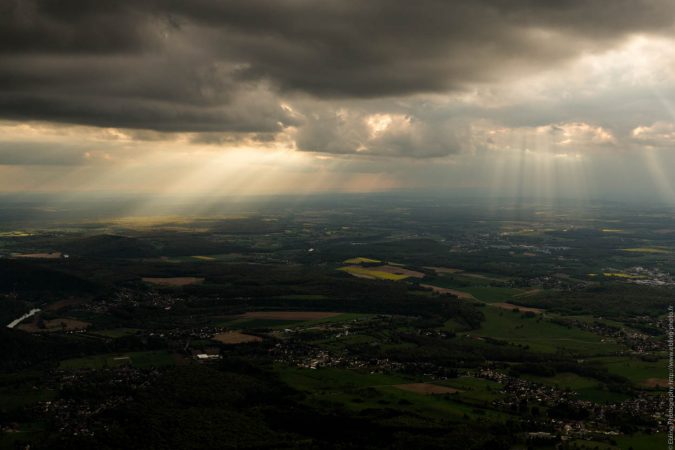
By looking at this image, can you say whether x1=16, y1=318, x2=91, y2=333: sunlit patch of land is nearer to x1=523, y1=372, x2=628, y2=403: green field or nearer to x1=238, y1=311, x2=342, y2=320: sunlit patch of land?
x1=238, y1=311, x2=342, y2=320: sunlit patch of land

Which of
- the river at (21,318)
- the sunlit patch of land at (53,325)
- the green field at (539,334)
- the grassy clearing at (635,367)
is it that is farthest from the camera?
the river at (21,318)

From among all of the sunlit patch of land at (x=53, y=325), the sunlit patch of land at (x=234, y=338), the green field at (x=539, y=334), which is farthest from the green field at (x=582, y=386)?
the sunlit patch of land at (x=53, y=325)

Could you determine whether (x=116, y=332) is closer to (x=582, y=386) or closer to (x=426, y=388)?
(x=426, y=388)

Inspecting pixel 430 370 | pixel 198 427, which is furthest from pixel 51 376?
pixel 430 370

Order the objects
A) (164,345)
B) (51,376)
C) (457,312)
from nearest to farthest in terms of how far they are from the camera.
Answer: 1. (51,376)
2. (164,345)
3. (457,312)

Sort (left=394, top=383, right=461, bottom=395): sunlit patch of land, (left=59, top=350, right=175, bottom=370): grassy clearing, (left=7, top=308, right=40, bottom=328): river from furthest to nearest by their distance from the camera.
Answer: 1. (left=7, top=308, right=40, bottom=328): river
2. (left=59, top=350, right=175, bottom=370): grassy clearing
3. (left=394, top=383, right=461, bottom=395): sunlit patch of land

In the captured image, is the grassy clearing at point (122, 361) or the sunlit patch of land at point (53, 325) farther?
the sunlit patch of land at point (53, 325)

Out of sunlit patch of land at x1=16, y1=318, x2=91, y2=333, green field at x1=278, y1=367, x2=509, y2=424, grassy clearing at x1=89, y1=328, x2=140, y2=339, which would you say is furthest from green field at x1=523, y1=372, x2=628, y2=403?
sunlit patch of land at x1=16, y1=318, x2=91, y2=333

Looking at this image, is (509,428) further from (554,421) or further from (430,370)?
(430,370)

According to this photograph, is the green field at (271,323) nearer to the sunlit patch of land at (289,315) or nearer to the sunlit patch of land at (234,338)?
the sunlit patch of land at (289,315)

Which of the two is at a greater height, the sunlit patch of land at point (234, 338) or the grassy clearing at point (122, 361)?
the sunlit patch of land at point (234, 338)

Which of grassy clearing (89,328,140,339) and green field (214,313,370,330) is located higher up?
green field (214,313,370,330)
